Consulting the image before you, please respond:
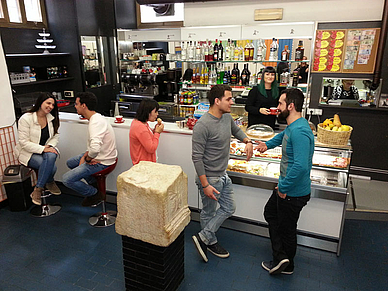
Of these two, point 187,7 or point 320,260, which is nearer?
point 320,260

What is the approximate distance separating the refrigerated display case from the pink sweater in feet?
3.01

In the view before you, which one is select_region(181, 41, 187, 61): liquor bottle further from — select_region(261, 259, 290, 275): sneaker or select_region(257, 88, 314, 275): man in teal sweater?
select_region(261, 259, 290, 275): sneaker

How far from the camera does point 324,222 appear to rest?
3.26m

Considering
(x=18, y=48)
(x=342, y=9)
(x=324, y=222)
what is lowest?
(x=324, y=222)

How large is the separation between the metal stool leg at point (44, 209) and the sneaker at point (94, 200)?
1.96 ft

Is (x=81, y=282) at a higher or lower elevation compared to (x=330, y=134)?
lower

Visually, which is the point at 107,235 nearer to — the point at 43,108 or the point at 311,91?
the point at 43,108

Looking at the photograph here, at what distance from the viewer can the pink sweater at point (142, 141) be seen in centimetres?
323

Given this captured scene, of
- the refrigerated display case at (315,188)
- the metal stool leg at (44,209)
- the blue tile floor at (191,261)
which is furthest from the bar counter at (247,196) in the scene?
the metal stool leg at (44,209)

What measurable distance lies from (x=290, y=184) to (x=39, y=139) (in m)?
3.03

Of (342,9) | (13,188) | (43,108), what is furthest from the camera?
(342,9)

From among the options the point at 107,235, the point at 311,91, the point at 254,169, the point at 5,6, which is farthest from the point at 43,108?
the point at 311,91

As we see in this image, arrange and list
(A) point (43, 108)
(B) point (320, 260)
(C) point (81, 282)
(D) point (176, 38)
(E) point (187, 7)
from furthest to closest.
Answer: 1. (D) point (176, 38)
2. (E) point (187, 7)
3. (A) point (43, 108)
4. (B) point (320, 260)
5. (C) point (81, 282)

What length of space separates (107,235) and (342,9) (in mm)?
4756
